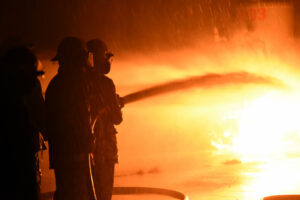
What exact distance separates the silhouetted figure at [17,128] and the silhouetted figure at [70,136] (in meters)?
0.63

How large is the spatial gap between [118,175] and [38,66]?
804cm

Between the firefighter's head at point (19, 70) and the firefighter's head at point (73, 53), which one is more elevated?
the firefighter's head at point (73, 53)

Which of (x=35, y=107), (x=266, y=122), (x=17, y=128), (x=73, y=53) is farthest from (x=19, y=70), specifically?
(x=266, y=122)

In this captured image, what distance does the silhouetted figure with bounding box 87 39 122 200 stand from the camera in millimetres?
5145

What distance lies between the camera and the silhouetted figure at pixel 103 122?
5.14 metres

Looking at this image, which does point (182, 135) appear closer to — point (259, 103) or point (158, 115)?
point (158, 115)

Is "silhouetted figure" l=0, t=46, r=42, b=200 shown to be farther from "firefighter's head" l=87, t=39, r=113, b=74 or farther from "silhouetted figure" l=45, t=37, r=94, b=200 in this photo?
"firefighter's head" l=87, t=39, r=113, b=74

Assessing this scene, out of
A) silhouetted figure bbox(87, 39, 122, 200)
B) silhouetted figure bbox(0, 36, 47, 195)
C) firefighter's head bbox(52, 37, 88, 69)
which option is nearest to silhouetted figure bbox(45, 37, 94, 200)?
firefighter's head bbox(52, 37, 88, 69)

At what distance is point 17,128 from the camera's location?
3721 millimetres

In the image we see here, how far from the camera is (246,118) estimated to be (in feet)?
49.5

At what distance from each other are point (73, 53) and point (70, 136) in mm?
943

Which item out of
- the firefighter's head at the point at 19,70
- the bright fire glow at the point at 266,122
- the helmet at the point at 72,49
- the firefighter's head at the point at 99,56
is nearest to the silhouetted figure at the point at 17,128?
the firefighter's head at the point at 19,70

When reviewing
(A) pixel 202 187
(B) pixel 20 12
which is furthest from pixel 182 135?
(B) pixel 20 12

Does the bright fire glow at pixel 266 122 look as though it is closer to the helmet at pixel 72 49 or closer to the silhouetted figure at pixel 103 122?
the silhouetted figure at pixel 103 122
